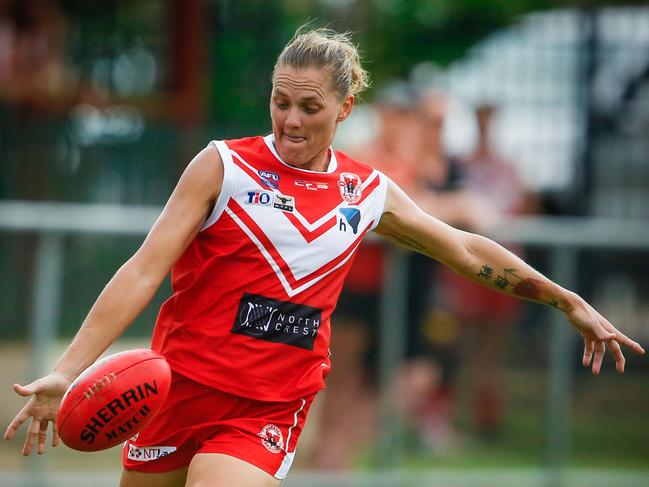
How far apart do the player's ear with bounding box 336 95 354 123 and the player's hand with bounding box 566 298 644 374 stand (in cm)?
124

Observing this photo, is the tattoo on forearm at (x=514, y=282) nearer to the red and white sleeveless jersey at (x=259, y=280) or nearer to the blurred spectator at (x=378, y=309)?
the red and white sleeveless jersey at (x=259, y=280)

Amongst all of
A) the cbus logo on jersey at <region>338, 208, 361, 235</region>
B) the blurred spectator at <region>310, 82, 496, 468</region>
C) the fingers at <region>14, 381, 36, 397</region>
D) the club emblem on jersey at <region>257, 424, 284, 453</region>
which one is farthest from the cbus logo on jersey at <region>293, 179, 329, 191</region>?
the blurred spectator at <region>310, 82, 496, 468</region>

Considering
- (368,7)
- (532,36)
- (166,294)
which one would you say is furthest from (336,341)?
(368,7)

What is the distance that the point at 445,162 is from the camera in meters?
9.03

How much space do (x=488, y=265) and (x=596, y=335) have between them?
525 mm

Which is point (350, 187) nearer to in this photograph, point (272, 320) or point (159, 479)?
point (272, 320)

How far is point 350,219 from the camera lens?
4785 mm

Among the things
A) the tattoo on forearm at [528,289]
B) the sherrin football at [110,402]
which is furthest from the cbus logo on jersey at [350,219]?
the sherrin football at [110,402]

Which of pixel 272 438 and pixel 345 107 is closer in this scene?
pixel 272 438

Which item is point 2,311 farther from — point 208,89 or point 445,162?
point 208,89

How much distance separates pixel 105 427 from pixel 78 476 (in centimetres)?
387

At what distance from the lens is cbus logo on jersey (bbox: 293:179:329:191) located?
4695mm

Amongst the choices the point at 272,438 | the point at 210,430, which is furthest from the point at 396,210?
the point at 210,430

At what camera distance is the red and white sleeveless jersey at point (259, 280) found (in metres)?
4.60
